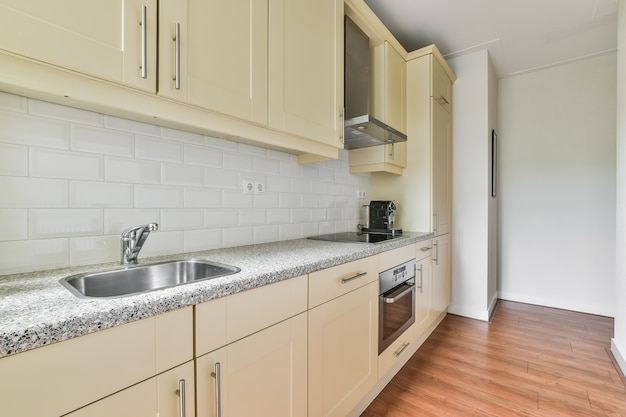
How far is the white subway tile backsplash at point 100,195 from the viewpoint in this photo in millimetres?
1069

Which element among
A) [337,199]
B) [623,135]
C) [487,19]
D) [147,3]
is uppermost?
[487,19]

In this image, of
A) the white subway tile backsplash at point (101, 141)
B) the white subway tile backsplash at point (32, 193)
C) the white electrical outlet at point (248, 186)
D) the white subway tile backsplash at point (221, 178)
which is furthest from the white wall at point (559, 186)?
the white subway tile backsplash at point (32, 193)

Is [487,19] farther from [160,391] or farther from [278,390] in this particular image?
[160,391]

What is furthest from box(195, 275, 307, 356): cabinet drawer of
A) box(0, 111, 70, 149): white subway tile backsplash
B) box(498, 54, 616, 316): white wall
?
box(498, 54, 616, 316): white wall

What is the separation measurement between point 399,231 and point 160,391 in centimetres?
206

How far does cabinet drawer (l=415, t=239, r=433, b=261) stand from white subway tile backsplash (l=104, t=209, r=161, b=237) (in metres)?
1.78

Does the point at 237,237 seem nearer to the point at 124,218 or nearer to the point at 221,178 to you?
the point at 221,178

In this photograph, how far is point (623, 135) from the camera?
2.05 m

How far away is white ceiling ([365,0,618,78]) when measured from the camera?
2324mm

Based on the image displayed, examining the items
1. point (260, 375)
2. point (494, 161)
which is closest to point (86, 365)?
point (260, 375)

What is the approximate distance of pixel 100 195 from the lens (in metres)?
1.12

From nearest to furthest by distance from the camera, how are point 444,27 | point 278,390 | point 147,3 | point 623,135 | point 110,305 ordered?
point 110,305 → point 147,3 → point 278,390 → point 623,135 → point 444,27

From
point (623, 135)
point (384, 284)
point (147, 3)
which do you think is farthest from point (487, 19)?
point (147, 3)

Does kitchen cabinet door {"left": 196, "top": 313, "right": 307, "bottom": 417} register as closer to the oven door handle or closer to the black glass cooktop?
the oven door handle
